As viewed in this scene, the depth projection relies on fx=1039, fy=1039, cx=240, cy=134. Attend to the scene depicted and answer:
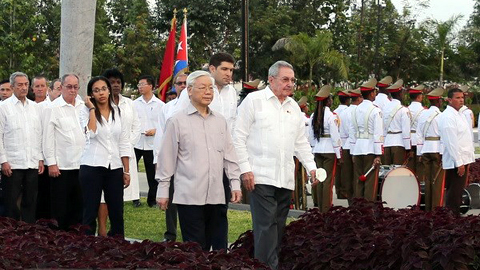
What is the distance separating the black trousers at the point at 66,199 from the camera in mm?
11312

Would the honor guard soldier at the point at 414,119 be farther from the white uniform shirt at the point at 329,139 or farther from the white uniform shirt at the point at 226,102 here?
the white uniform shirt at the point at 226,102

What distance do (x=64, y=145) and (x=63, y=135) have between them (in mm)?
117

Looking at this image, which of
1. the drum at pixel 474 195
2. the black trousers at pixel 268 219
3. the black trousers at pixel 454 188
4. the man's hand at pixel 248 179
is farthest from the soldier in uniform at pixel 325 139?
the man's hand at pixel 248 179

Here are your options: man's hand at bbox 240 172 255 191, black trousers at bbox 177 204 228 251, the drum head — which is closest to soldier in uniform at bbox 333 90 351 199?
the drum head

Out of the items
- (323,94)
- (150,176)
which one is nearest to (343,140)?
(323,94)

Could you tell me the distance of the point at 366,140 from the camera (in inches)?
631

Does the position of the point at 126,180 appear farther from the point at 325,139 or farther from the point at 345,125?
the point at 345,125

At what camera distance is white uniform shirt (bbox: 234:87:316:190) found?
8.88 metres

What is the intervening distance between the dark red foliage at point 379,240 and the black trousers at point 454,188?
473 centimetres

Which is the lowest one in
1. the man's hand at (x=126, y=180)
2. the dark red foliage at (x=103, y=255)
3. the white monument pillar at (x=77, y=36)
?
the dark red foliage at (x=103, y=255)

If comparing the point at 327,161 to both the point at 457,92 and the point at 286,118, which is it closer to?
the point at 457,92

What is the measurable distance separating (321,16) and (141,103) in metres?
41.8

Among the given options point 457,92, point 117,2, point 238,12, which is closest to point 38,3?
point 117,2

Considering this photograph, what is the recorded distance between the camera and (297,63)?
5209cm
